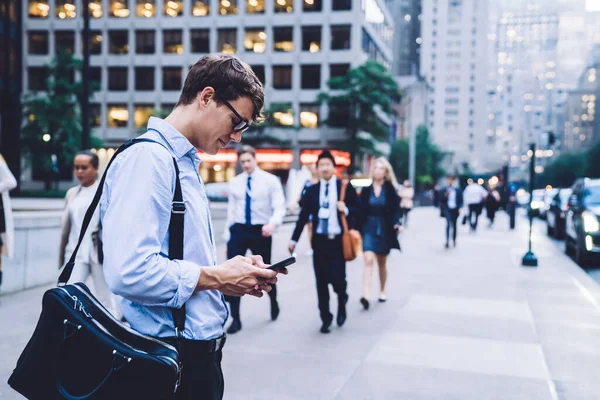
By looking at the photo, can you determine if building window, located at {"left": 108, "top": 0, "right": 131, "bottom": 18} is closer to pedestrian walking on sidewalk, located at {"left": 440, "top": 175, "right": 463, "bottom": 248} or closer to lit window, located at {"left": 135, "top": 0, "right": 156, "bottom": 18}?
lit window, located at {"left": 135, "top": 0, "right": 156, "bottom": 18}

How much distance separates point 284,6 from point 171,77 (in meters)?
11.6

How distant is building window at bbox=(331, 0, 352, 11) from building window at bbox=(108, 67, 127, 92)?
756 inches

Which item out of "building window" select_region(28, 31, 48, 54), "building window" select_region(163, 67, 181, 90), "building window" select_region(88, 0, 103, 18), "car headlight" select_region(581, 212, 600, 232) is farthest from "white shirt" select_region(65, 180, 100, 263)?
"building window" select_region(28, 31, 48, 54)

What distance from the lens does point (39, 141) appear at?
41.9 metres

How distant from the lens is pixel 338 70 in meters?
51.4

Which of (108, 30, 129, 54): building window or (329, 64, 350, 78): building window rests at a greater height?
(108, 30, 129, 54): building window

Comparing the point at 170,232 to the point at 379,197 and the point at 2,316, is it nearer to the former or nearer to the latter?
the point at 2,316

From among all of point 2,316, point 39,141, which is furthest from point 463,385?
point 39,141

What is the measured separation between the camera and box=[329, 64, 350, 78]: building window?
51.2 metres

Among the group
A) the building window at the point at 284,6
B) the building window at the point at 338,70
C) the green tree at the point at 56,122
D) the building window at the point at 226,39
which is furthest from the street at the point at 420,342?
the building window at the point at 226,39

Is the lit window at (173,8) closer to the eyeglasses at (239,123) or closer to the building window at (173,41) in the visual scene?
the building window at (173,41)

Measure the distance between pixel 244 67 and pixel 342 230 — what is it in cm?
521

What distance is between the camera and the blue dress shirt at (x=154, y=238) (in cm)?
186

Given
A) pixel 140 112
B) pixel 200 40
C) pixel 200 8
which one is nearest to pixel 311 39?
pixel 200 40
